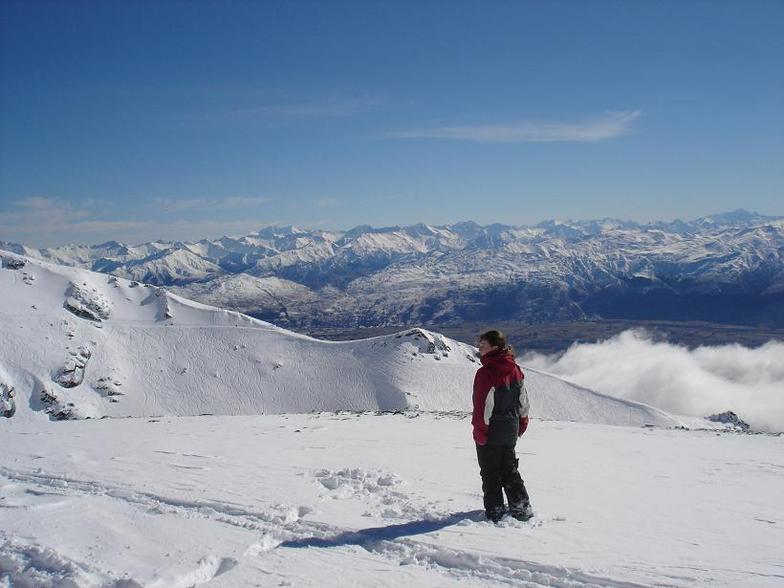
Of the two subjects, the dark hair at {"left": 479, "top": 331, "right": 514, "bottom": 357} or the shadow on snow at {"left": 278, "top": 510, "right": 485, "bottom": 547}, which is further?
the dark hair at {"left": 479, "top": 331, "right": 514, "bottom": 357}

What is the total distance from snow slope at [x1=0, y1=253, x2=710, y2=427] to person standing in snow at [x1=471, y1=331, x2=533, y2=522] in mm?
63362

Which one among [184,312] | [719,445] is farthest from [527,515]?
[184,312]

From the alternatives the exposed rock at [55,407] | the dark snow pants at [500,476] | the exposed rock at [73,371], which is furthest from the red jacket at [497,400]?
the exposed rock at [73,371]

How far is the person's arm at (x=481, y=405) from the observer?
8.37 metres

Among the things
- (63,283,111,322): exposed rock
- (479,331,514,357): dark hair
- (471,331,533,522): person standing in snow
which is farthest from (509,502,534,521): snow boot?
(63,283,111,322): exposed rock

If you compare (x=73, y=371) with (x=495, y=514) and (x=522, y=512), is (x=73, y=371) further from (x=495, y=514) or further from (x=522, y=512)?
(x=522, y=512)

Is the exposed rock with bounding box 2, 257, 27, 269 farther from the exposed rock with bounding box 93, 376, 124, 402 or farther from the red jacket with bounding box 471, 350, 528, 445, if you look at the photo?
the red jacket with bounding box 471, 350, 528, 445

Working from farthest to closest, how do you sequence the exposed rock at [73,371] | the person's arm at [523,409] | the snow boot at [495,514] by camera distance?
the exposed rock at [73,371], the person's arm at [523,409], the snow boot at [495,514]

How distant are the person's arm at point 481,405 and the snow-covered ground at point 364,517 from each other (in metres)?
1.33

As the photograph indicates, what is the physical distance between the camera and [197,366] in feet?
261

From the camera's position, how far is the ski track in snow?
20.6ft

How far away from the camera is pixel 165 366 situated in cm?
7856

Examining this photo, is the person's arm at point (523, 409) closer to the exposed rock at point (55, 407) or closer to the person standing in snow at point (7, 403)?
the person standing in snow at point (7, 403)

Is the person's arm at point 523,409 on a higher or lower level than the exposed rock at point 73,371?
higher
